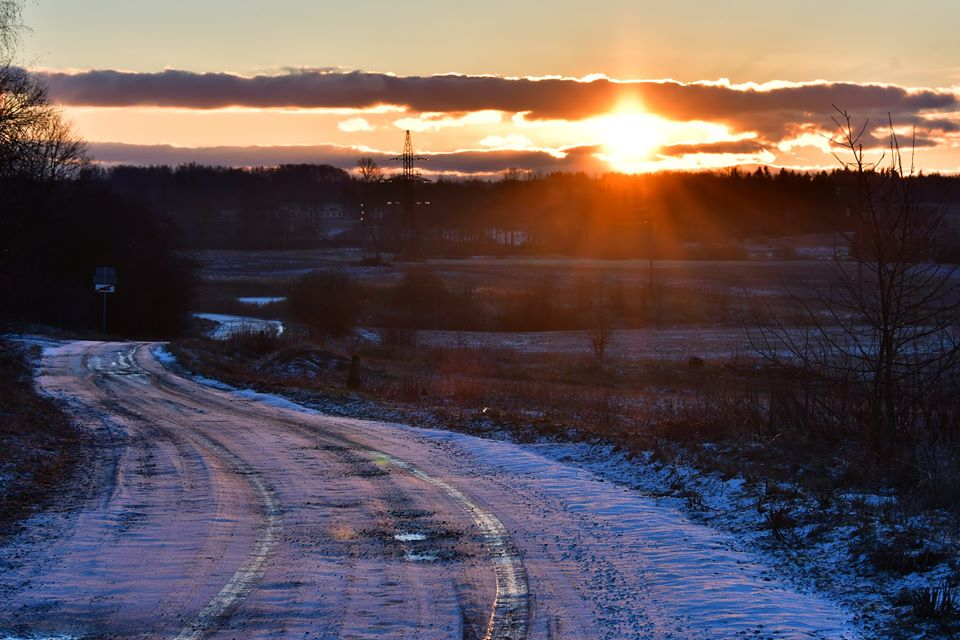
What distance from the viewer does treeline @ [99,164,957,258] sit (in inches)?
5861

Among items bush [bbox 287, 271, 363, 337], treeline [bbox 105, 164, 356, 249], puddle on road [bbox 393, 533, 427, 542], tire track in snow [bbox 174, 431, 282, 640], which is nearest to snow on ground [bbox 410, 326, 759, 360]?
bush [bbox 287, 271, 363, 337]

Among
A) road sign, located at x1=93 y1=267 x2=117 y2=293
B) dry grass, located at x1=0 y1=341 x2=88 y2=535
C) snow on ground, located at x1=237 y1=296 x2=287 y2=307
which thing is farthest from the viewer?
snow on ground, located at x1=237 y1=296 x2=287 y2=307

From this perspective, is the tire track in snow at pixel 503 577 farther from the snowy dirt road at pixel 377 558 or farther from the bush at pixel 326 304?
the bush at pixel 326 304

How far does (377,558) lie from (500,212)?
576ft

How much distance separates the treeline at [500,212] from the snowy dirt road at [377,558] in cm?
11118

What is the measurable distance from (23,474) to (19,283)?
44865 millimetres

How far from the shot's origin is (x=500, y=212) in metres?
183

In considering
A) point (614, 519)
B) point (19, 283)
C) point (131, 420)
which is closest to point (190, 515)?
point (614, 519)

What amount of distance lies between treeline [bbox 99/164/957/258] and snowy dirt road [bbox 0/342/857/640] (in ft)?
365

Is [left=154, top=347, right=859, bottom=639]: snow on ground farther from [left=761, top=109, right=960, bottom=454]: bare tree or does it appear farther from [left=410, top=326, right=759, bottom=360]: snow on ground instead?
[left=410, top=326, right=759, bottom=360]: snow on ground

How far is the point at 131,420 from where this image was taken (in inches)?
775

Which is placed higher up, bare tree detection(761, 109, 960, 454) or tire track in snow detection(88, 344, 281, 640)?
bare tree detection(761, 109, 960, 454)

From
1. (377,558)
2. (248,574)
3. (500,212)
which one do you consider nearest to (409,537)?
(377,558)

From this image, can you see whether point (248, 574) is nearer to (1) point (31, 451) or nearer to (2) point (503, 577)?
(2) point (503, 577)
